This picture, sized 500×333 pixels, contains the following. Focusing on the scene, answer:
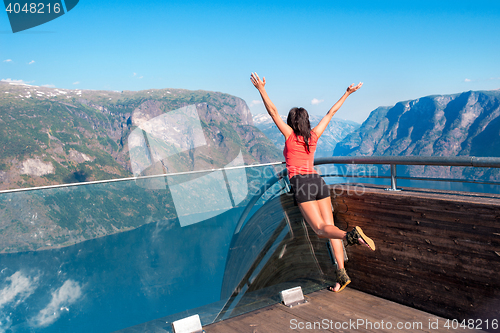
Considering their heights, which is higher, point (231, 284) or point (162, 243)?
point (162, 243)

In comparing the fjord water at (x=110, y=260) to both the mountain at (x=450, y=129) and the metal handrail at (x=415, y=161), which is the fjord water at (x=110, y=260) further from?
the mountain at (x=450, y=129)

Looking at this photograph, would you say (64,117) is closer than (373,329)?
No

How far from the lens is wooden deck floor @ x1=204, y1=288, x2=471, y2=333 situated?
8.07ft

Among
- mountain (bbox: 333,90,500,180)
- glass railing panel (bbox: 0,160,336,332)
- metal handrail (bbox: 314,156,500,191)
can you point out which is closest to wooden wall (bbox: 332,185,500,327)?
metal handrail (bbox: 314,156,500,191)

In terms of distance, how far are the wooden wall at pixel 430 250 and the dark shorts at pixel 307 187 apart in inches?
24.6

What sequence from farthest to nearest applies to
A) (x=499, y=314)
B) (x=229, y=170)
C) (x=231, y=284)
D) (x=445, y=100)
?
(x=445, y=100) < (x=229, y=170) < (x=231, y=284) < (x=499, y=314)

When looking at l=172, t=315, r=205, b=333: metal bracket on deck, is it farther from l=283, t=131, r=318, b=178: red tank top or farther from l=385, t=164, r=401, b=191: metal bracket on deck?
l=385, t=164, r=401, b=191: metal bracket on deck

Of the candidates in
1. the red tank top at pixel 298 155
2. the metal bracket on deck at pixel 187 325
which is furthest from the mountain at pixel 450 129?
the metal bracket on deck at pixel 187 325

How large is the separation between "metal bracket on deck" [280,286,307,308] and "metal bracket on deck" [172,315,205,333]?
82cm

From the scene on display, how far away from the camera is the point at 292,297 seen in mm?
2988

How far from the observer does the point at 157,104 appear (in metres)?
192

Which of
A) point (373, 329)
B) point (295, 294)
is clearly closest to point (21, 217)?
point (295, 294)

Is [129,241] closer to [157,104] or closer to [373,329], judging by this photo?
[373,329]

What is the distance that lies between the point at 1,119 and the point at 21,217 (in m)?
165
